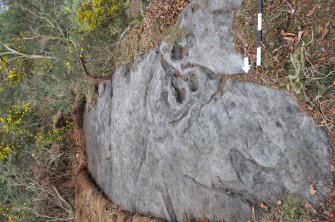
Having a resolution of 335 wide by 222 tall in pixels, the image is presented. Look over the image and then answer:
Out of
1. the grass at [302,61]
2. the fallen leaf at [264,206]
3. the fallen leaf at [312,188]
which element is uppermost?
the grass at [302,61]

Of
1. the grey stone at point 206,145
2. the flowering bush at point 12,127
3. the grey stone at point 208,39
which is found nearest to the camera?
the grey stone at point 206,145

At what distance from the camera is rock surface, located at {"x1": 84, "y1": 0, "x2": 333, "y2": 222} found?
418 cm

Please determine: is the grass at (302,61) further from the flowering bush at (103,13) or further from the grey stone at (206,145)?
the flowering bush at (103,13)

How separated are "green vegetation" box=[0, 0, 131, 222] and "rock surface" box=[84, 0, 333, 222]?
2.47 m

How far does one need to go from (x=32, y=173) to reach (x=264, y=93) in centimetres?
743

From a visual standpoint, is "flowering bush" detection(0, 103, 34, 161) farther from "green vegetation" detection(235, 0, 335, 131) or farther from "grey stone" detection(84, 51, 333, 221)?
"green vegetation" detection(235, 0, 335, 131)

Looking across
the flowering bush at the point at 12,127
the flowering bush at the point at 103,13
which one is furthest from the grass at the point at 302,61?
the flowering bush at the point at 12,127

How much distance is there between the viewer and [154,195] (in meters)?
5.96

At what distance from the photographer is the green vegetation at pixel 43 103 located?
28.3 feet

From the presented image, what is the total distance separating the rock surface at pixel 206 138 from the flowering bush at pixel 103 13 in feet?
5.36

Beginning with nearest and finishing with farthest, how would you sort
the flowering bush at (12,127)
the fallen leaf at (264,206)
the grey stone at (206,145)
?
the grey stone at (206,145) → the fallen leaf at (264,206) → the flowering bush at (12,127)

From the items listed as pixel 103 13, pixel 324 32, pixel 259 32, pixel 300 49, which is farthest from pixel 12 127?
pixel 324 32

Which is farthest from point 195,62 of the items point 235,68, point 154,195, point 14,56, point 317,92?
point 14,56

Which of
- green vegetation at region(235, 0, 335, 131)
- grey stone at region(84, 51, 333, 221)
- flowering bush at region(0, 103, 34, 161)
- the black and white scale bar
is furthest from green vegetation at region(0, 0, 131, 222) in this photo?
green vegetation at region(235, 0, 335, 131)
